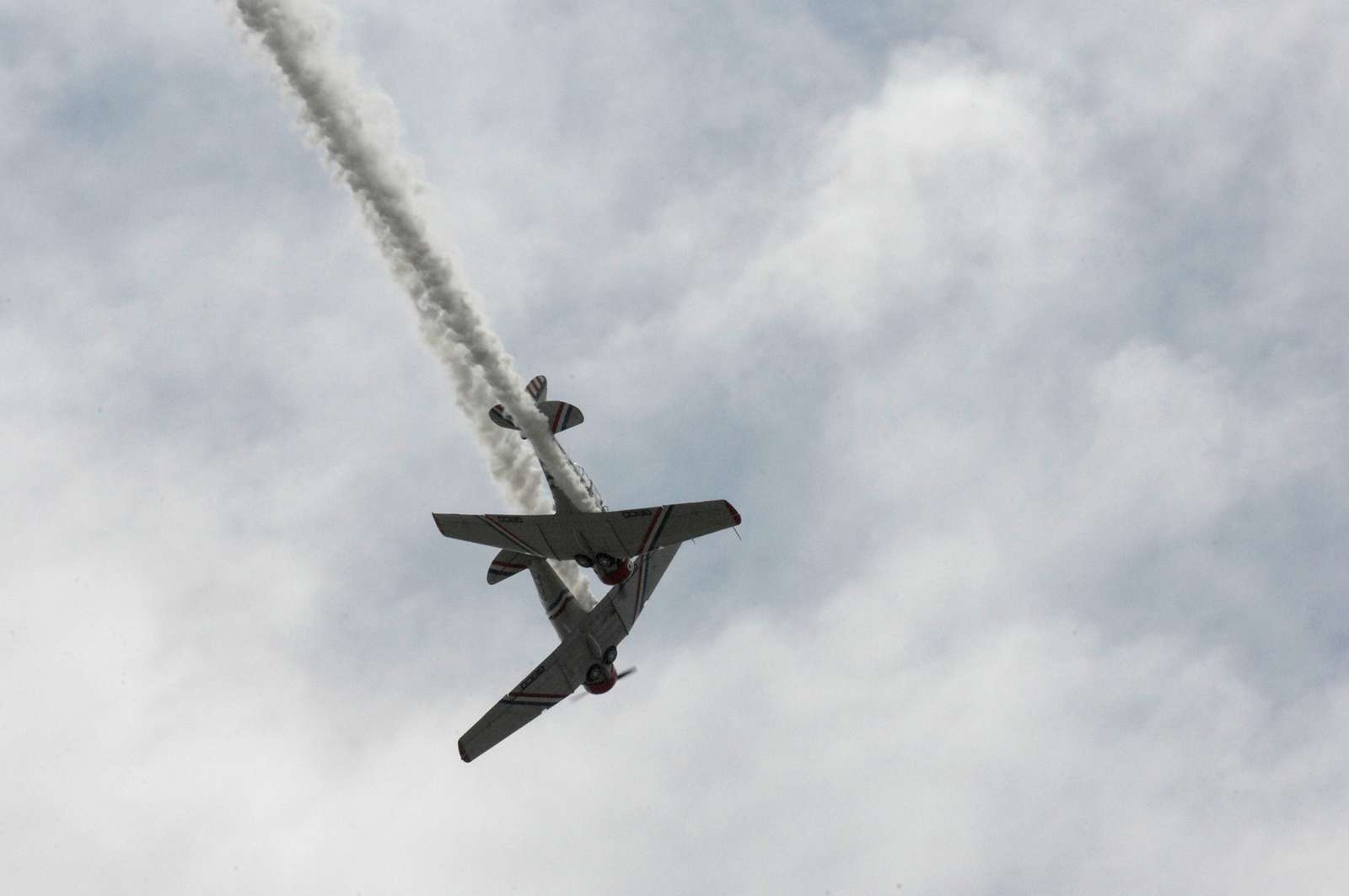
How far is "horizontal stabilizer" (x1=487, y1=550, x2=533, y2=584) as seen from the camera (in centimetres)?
3656

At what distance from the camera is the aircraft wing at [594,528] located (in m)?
31.8

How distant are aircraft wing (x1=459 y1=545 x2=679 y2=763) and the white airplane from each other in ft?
0.08

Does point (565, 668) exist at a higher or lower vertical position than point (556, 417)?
lower

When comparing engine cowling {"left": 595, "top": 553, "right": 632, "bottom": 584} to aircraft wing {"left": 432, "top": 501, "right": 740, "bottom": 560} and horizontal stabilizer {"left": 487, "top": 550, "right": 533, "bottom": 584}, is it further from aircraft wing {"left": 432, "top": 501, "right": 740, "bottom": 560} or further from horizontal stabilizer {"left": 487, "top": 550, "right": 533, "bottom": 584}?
horizontal stabilizer {"left": 487, "top": 550, "right": 533, "bottom": 584}

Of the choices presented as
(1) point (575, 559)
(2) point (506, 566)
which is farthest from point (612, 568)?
(2) point (506, 566)

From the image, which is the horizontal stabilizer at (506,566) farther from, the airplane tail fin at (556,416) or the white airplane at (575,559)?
the airplane tail fin at (556,416)

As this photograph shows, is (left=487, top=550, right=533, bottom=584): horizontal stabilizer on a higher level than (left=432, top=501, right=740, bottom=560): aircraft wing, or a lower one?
higher

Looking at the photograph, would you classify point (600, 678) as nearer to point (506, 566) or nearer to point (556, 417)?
point (506, 566)

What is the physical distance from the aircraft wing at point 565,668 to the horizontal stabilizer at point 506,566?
2383 mm

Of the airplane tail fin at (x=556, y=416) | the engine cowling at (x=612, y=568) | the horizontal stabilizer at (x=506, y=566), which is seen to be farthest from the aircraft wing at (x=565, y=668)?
the airplane tail fin at (x=556, y=416)

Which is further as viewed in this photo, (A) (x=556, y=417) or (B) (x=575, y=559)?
(B) (x=575, y=559)

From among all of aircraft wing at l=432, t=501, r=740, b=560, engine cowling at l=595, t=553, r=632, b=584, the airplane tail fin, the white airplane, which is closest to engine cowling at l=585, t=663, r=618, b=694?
the white airplane

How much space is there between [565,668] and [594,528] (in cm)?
583

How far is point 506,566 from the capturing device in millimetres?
36656
